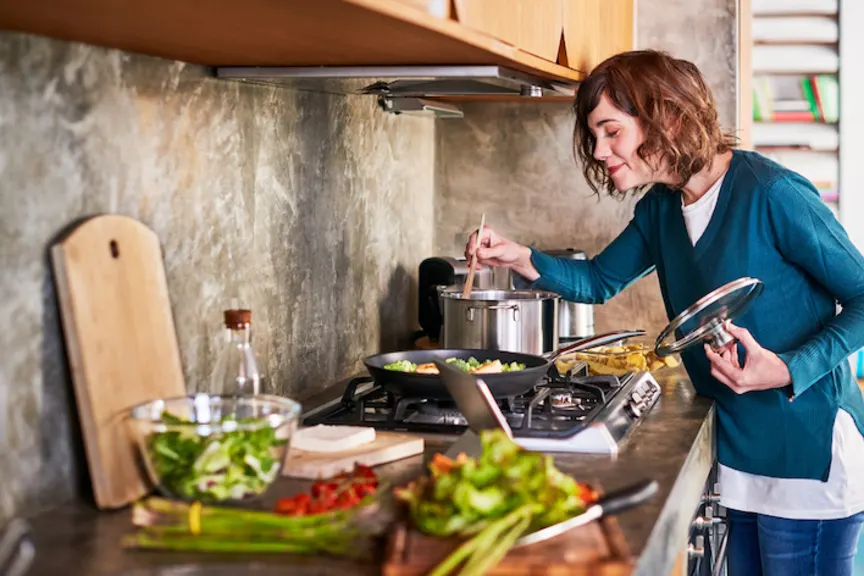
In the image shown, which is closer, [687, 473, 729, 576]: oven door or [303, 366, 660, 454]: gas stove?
[303, 366, 660, 454]: gas stove

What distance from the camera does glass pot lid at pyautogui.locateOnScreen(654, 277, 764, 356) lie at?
1945 mm

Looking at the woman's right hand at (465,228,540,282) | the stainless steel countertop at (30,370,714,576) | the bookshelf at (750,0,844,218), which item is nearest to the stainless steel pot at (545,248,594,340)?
the woman's right hand at (465,228,540,282)

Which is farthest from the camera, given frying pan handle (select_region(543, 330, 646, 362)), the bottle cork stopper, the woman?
frying pan handle (select_region(543, 330, 646, 362))

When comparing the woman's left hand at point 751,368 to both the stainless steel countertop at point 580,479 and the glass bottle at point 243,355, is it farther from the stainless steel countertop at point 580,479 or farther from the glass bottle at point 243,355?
the glass bottle at point 243,355

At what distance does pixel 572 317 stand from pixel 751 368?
0.93 m

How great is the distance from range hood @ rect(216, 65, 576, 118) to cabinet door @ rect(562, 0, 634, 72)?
77 mm

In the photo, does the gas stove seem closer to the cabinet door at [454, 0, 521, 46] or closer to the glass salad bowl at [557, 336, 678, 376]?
the glass salad bowl at [557, 336, 678, 376]

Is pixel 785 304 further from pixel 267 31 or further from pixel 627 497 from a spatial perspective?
pixel 267 31

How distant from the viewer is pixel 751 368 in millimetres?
2082

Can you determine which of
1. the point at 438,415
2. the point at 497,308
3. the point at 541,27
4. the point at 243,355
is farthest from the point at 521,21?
the point at 243,355

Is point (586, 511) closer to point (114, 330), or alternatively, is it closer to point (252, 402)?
point (252, 402)

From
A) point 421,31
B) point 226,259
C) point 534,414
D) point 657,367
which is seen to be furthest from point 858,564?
point 421,31

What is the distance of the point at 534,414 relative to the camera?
1.96 m

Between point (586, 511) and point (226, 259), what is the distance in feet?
2.90
